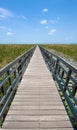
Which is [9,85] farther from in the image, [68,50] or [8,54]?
[68,50]

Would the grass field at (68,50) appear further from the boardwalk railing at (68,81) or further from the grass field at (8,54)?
the boardwalk railing at (68,81)

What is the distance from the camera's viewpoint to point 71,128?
12.0ft

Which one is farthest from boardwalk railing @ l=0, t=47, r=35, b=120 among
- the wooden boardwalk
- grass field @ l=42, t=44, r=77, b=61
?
grass field @ l=42, t=44, r=77, b=61

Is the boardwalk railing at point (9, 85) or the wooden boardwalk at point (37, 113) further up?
the boardwalk railing at point (9, 85)

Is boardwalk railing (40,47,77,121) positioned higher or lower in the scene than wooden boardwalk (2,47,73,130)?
higher

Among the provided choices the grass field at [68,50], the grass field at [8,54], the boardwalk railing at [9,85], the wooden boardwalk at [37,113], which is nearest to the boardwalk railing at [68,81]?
the wooden boardwalk at [37,113]

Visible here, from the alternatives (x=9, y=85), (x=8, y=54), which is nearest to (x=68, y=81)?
(x=9, y=85)

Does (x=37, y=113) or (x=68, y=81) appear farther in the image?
(x=68, y=81)

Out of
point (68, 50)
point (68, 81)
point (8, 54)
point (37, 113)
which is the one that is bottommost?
point (68, 50)

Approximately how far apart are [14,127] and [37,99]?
5.71 ft

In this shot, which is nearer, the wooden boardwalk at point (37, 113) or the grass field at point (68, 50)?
the wooden boardwalk at point (37, 113)

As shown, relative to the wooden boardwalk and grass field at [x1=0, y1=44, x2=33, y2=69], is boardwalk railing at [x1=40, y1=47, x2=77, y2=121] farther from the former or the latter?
grass field at [x1=0, y1=44, x2=33, y2=69]

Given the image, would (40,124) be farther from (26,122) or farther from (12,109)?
(12,109)

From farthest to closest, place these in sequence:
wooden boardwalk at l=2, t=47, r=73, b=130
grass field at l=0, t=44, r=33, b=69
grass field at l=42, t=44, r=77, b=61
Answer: grass field at l=42, t=44, r=77, b=61, grass field at l=0, t=44, r=33, b=69, wooden boardwalk at l=2, t=47, r=73, b=130
